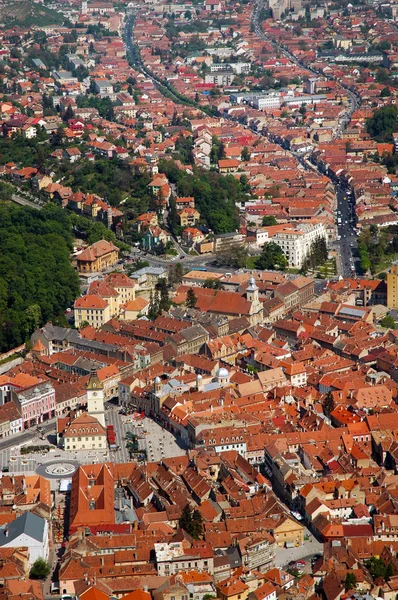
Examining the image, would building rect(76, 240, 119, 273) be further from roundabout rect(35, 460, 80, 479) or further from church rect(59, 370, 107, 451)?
roundabout rect(35, 460, 80, 479)

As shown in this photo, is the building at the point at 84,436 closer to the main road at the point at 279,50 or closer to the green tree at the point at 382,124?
the main road at the point at 279,50

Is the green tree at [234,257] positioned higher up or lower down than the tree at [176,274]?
lower down

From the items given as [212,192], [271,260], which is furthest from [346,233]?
[212,192]

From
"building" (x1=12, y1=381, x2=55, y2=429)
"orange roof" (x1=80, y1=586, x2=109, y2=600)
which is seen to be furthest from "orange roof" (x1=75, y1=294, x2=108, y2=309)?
"orange roof" (x1=80, y1=586, x2=109, y2=600)

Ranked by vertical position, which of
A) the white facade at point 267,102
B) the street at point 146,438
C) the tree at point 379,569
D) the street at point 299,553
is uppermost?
the white facade at point 267,102

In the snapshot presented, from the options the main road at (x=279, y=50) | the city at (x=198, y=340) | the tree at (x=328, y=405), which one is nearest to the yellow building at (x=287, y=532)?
the city at (x=198, y=340)

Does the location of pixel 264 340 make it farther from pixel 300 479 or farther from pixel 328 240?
pixel 328 240

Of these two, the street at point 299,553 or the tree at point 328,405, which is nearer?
the street at point 299,553

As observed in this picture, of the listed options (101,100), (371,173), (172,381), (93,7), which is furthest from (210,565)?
(93,7)
